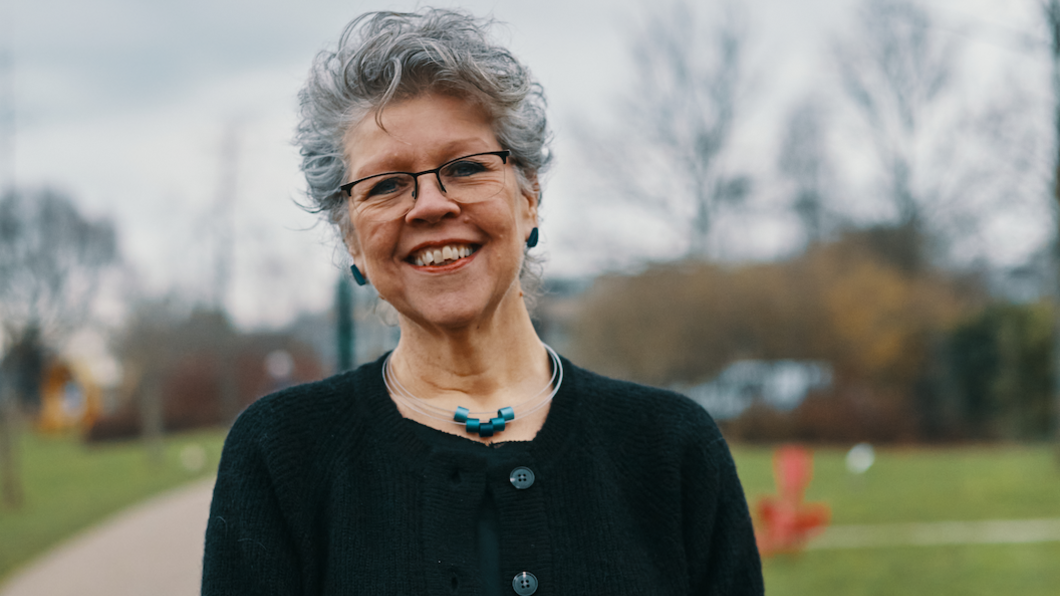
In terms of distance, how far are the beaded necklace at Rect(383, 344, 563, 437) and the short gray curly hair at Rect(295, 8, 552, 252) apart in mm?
316

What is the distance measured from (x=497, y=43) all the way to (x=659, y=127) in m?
23.1

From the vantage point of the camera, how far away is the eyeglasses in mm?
1579

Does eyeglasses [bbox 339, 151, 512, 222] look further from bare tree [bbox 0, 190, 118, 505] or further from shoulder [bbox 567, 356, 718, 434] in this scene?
bare tree [bbox 0, 190, 118, 505]

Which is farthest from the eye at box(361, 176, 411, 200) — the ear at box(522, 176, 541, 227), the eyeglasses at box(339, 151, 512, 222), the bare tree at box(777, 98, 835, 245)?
the bare tree at box(777, 98, 835, 245)

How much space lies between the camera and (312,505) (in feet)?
5.16

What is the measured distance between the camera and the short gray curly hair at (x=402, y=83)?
155 centimetres

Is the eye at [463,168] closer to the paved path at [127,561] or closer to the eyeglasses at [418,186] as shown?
the eyeglasses at [418,186]

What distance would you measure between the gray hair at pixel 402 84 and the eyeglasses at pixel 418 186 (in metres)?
0.07

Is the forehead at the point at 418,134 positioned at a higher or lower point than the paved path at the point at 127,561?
higher

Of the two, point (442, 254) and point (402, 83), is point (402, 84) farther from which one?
point (442, 254)

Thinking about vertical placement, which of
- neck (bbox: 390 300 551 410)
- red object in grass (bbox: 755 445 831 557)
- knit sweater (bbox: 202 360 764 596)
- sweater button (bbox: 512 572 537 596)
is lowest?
red object in grass (bbox: 755 445 831 557)

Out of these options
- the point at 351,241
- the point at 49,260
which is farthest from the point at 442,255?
the point at 49,260

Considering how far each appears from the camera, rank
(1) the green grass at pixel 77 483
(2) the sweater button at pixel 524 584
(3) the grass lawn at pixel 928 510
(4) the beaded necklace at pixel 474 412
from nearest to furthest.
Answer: (2) the sweater button at pixel 524 584 → (4) the beaded necklace at pixel 474 412 → (3) the grass lawn at pixel 928 510 → (1) the green grass at pixel 77 483

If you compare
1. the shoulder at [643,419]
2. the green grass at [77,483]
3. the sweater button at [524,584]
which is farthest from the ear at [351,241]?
the green grass at [77,483]
